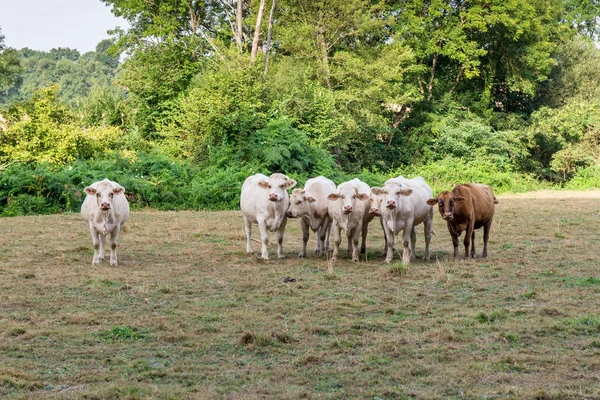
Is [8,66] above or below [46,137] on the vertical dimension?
above

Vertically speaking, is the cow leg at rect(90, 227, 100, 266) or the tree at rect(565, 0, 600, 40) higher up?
the tree at rect(565, 0, 600, 40)

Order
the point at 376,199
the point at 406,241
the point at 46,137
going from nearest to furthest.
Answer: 1. the point at 406,241
2. the point at 376,199
3. the point at 46,137

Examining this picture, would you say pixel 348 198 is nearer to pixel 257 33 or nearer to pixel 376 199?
pixel 376 199

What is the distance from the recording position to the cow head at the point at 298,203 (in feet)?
39.4

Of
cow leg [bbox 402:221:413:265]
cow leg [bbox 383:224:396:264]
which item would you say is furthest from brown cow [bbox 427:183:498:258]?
cow leg [bbox 383:224:396:264]

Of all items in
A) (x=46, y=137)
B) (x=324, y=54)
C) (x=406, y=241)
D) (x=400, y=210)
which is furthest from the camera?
(x=324, y=54)

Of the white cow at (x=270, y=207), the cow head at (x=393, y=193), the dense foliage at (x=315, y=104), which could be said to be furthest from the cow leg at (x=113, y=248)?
the dense foliage at (x=315, y=104)

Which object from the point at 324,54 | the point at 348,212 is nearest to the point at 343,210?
the point at 348,212

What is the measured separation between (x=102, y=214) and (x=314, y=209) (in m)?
3.35

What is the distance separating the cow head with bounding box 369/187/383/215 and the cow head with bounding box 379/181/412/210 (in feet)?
0.27

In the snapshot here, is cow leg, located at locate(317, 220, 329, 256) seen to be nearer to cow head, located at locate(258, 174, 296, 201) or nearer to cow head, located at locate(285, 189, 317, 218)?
cow head, located at locate(285, 189, 317, 218)

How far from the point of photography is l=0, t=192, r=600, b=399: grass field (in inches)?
227

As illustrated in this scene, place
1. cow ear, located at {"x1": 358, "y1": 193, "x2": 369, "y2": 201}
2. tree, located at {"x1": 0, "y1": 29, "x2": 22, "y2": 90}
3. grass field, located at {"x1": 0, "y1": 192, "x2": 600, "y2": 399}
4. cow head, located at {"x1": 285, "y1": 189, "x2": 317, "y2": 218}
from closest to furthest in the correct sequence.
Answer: grass field, located at {"x1": 0, "y1": 192, "x2": 600, "y2": 399}
cow ear, located at {"x1": 358, "y1": 193, "x2": 369, "y2": 201}
cow head, located at {"x1": 285, "y1": 189, "x2": 317, "y2": 218}
tree, located at {"x1": 0, "y1": 29, "x2": 22, "y2": 90}

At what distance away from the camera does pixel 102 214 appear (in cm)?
1123
